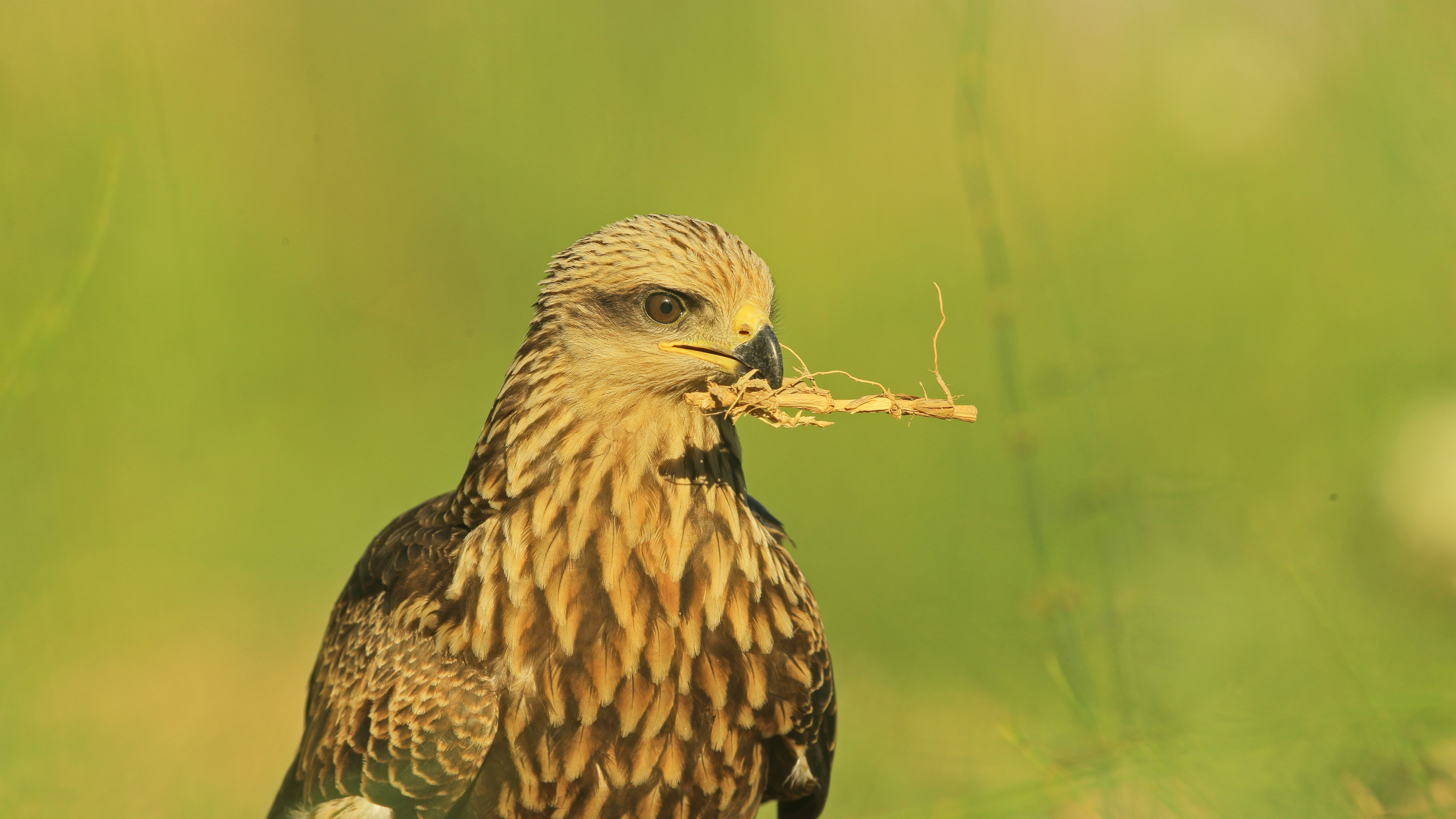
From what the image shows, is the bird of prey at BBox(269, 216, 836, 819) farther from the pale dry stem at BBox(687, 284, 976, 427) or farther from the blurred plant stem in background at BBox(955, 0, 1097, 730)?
the blurred plant stem in background at BBox(955, 0, 1097, 730)

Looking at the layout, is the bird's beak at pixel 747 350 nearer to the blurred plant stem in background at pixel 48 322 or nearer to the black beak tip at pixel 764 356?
the black beak tip at pixel 764 356

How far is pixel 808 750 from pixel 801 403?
1.51m

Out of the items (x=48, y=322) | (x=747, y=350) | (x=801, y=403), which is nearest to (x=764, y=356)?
(x=747, y=350)

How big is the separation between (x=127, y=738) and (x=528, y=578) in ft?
14.7

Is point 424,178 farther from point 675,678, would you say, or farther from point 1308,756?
point 1308,756

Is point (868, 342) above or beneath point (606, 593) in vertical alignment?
above

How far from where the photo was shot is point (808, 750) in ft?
13.7

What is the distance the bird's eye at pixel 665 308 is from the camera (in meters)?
3.60

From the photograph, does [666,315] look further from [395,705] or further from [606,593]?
[395,705]

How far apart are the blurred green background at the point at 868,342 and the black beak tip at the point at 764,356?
1.26 meters

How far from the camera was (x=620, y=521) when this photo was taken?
3607 mm

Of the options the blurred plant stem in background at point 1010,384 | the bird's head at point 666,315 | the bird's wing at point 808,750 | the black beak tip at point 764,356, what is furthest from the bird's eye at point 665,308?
the blurred plant stem in background at point 1010,384

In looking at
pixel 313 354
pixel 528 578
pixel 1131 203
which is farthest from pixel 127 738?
pixel 1131 203

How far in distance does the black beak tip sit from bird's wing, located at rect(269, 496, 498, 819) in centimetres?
110
